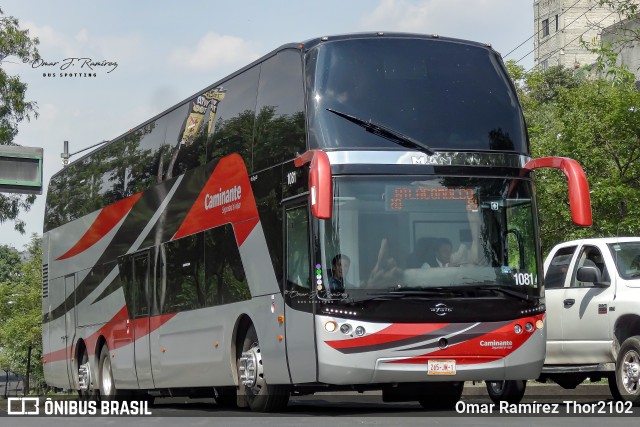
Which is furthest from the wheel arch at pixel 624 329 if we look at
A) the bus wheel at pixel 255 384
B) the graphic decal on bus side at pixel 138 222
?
the graphic decal on bus side at pixel 138 222

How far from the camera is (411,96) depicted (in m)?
14.5

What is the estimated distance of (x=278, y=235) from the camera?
49.0ft

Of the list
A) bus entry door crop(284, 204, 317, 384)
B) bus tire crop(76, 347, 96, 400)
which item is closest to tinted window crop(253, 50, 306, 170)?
bus entry door crop(284, 204, 317, 384)

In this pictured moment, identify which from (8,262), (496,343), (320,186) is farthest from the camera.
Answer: (8,262)

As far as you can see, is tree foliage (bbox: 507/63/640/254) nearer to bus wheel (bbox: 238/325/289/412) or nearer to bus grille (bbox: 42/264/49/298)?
bus grille (bbox: 42/264/49/298)

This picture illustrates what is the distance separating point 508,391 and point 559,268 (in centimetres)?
201

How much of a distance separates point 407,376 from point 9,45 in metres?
31.0

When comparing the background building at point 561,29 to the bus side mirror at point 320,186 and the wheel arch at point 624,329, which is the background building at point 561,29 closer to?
the wheel arch at point 624,329

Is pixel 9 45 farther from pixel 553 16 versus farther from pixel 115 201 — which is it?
pixel 553 16

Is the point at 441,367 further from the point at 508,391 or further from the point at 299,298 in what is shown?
the point at 508,391

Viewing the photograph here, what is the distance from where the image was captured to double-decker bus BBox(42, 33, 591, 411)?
13883 mm

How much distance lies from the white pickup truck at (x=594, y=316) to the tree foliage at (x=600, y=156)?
8390mm

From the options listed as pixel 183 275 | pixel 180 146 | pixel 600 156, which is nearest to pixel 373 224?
pixel 183 275

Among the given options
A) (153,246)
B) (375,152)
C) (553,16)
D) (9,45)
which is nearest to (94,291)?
(153,246)
